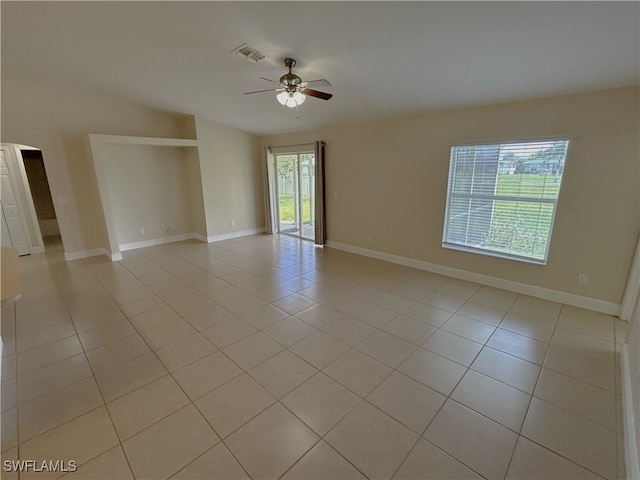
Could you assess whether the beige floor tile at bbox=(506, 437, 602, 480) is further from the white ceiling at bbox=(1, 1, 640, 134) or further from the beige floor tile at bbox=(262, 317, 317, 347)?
the white ceiling at bbox=(1, 1, 640, 134)

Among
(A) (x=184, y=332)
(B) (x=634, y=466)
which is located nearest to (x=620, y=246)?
(B) (x=634, y=466)

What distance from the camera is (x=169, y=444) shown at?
1.72 m

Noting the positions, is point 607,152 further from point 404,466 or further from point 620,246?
point 404,466

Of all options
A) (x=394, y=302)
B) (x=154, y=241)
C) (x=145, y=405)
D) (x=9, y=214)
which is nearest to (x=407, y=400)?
(x=394, y=302)

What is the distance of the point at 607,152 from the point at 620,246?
39.9 inches

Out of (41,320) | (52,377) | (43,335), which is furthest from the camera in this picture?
(41,320)

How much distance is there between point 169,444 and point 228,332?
1213 mm

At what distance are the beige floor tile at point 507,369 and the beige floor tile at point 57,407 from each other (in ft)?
9.80

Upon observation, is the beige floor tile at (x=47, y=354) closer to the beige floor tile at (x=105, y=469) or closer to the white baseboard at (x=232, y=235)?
the beige floor tile at (x=105, y=469)

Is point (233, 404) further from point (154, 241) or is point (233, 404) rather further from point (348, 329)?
point (154, 241)

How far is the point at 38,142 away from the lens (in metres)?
4.72

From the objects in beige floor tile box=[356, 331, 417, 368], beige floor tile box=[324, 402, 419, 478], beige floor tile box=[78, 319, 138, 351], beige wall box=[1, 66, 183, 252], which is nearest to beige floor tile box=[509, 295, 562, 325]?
beige floor tile box=[356, 331, 417, 368]

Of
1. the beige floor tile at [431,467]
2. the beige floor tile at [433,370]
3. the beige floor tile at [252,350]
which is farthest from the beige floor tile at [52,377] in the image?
the beige floor tile at [433,370]

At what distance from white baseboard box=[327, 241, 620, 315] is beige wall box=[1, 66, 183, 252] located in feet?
17.4
